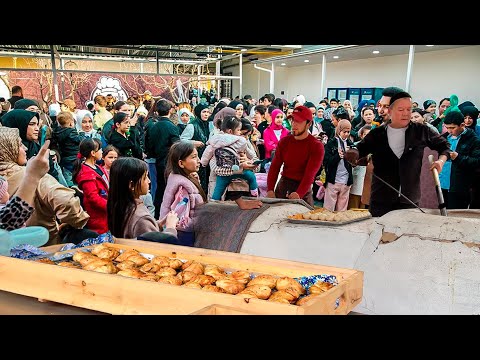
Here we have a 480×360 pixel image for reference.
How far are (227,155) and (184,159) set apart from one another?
59 centimetres

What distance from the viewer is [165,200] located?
3.64 metres

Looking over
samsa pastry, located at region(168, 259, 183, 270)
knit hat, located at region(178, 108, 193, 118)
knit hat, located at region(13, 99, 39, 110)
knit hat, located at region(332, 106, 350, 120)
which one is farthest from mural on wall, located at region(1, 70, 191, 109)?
samsa pastry, located at region(168, 259, 183, 270)

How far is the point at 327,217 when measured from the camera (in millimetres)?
3004

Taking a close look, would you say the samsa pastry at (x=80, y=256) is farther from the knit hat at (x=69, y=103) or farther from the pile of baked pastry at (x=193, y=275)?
the knit hat at (x=69, y=103)

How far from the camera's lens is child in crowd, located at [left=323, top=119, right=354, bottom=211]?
15.2 feet

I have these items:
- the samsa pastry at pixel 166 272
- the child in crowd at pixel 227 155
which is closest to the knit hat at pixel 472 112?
the child in crowd at pixel 227 155

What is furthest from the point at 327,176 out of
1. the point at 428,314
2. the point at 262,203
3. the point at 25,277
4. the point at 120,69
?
the point at 25,277

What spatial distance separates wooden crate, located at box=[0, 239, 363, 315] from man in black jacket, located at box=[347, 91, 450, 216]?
141 cm

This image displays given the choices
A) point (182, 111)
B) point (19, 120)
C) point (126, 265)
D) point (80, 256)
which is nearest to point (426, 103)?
point (182, 111)

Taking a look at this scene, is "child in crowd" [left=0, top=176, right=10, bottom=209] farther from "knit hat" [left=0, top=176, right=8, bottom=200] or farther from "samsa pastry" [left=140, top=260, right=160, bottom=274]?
"samsa pastry" [left=140, top=260, right=160, bottom=274]

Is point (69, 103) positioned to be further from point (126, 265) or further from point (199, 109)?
point (126, 265)

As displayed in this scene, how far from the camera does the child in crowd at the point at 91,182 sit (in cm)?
351
